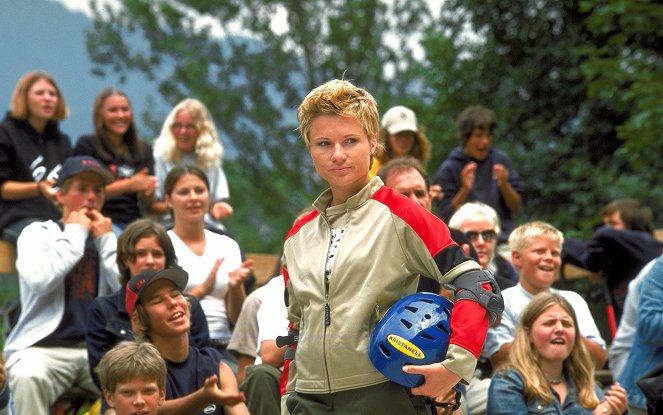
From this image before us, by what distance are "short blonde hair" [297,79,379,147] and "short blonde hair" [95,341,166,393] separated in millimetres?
1718

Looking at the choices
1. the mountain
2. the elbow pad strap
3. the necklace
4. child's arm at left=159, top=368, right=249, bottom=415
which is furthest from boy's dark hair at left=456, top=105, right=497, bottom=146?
the mountain

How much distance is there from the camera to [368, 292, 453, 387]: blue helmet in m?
3.79

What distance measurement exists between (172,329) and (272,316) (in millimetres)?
592

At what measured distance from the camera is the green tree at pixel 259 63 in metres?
26.1

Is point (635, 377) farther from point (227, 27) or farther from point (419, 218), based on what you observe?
point (227, 27)

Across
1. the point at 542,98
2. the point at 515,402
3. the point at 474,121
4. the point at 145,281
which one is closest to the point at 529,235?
the point at 515,402

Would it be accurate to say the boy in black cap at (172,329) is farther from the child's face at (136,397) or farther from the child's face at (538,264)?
the child's face at (538,264)

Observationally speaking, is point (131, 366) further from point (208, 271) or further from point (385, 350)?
point (208, 271)

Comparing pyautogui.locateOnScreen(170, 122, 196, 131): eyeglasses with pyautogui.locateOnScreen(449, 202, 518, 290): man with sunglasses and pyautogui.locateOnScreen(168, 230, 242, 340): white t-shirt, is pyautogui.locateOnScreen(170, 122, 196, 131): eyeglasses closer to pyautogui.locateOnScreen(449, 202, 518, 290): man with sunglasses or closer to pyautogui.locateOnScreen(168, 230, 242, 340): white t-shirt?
pyautogui.locateOnScreen(168, 230, 242, 340): white t-shirt

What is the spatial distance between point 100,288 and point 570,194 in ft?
27.5

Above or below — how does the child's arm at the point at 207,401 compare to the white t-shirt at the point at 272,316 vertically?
below

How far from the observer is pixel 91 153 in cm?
820

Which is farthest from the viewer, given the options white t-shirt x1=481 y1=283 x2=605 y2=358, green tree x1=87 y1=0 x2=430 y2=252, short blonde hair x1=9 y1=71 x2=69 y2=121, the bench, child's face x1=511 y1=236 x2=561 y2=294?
green tree x1=87 y1=0 x2=430 y2=252

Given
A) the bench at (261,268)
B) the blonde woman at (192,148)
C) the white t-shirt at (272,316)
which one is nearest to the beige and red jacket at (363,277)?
the white t-shirt at (272,316)
